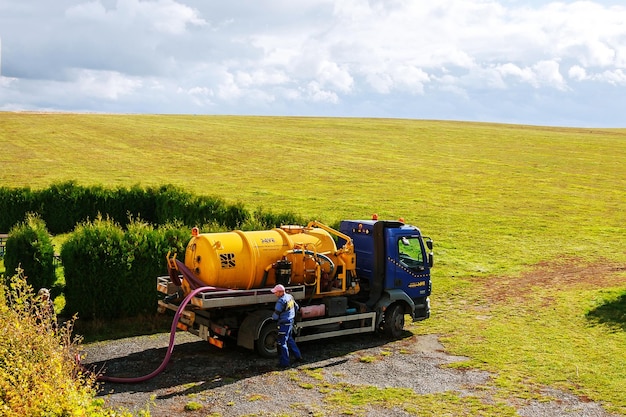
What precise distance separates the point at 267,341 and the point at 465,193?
1331 inches

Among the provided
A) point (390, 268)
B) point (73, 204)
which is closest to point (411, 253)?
point (390, 268)

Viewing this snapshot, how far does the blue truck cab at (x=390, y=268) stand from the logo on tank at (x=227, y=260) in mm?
4300

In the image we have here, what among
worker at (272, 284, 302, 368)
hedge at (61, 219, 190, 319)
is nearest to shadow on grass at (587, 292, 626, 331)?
worker at (272, 284, 302, 368)

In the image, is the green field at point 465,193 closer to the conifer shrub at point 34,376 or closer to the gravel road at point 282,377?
the gravel road at point 282,377

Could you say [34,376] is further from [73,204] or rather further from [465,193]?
[465,193]

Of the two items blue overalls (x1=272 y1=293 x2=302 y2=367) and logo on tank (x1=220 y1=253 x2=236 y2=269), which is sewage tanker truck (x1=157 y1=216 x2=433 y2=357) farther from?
blue overalls (x1=272 y1=293 x2=302 y2=367)

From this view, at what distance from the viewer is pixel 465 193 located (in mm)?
47469

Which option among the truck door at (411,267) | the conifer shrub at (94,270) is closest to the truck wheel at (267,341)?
the truck door at (411,267)

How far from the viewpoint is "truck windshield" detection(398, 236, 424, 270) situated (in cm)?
1870

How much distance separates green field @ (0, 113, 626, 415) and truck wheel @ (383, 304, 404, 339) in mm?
1142

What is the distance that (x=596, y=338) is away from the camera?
1881cm

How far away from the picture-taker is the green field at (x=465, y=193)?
18484 mm

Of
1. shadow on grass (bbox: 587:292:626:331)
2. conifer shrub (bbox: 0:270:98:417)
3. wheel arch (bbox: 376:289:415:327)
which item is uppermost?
conifer shrub (bbox: 0:270:98:417)

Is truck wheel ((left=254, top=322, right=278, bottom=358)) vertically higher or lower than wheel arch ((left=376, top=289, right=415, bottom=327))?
lower
